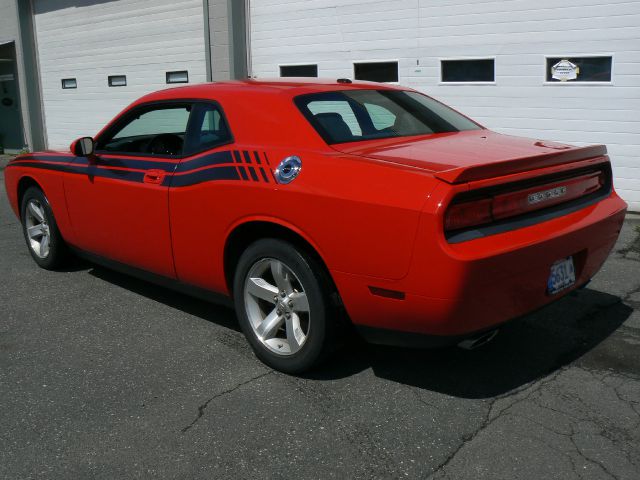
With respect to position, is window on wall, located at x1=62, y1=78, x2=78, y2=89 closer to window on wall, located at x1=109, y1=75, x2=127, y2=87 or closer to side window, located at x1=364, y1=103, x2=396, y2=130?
window on wall, located at x1=109, y1=75, x2=127, y2=87

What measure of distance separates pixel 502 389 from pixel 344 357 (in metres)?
0.91

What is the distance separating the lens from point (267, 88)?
13.7ft

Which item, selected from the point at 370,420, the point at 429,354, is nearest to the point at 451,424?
the point at 370,420

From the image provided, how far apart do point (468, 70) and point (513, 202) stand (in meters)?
6.07

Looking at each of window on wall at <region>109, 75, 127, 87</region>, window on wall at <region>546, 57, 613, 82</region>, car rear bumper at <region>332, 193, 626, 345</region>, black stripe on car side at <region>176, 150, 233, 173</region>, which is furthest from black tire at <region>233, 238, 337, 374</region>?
window on wall at <region>109, 75, 127, 87</region>

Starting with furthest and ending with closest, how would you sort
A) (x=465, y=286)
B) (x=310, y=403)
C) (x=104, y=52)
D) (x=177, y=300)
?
(x=104, y=52)
(x=177, y=300)
(x=310, y=403)
(x=465, y=286)

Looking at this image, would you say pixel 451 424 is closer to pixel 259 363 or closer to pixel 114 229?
pixel 259 363

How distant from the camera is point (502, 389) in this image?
11.7 feet

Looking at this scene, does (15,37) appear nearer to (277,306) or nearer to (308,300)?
(277,306)

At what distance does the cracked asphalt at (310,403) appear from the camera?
2.93 metres

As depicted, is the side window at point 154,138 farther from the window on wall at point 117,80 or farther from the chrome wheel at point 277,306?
the window on wall at point 117,80

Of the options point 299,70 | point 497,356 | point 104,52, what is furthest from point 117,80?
point 497,356

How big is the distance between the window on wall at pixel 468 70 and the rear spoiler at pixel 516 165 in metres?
5.00

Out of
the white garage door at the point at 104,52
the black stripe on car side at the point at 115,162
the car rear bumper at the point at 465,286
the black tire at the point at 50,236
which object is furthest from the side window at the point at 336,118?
the white garage door at the point at 104,52
